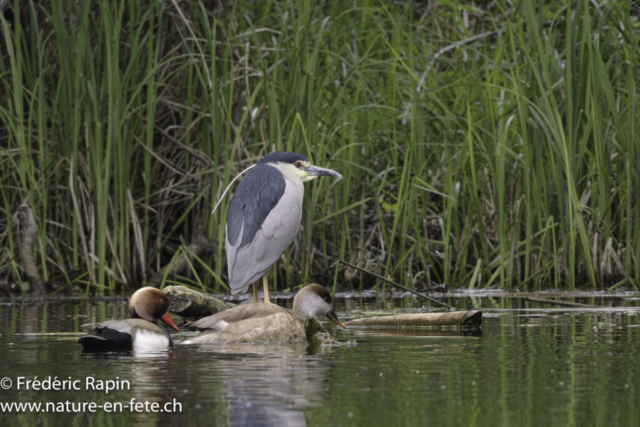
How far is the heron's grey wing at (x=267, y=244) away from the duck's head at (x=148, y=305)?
3.75 ft

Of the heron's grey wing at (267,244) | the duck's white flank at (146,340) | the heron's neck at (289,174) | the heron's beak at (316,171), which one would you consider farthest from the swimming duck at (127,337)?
the heron's beak at (316,171)

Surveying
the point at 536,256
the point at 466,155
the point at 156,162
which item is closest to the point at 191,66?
the point at 156,162

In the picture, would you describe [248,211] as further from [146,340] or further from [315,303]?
[146,340]

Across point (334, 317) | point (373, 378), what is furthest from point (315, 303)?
point (373, 378)

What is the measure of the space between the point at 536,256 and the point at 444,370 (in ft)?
14.7

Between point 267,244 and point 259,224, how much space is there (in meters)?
0.13

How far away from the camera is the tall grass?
771 cm

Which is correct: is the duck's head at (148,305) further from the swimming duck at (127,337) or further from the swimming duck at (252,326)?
the swimming duck at (252,326)

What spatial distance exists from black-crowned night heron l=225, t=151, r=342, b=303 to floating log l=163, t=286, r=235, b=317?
6.8 inches

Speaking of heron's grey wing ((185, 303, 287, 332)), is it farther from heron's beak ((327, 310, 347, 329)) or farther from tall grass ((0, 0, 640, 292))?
tall grass ((0, 0, 640, 292))

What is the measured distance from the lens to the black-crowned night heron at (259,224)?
20.9 feet

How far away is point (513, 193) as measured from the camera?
8.55 m

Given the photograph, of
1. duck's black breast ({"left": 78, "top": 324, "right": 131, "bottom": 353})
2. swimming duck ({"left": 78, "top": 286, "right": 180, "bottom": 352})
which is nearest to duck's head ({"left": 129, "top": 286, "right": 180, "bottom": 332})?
swimming duck ({"left": 78, "top": 286, "right": 180, "bottom": 352})

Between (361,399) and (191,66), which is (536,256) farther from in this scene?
(361,399)
